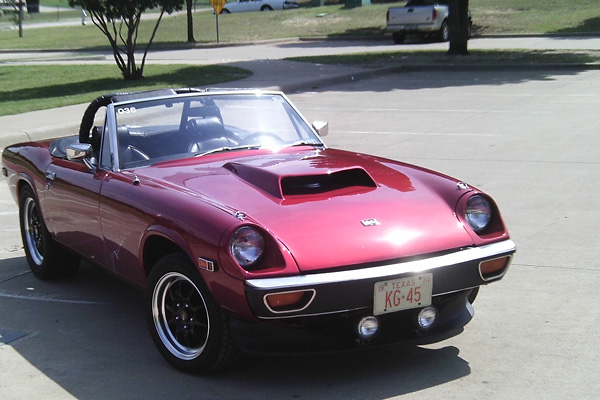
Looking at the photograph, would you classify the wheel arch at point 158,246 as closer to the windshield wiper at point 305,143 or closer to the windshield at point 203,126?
the windshield at point 203,126

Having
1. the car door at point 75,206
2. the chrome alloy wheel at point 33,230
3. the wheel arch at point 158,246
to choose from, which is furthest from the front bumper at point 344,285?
the chrome alloy wheel at point 33,230

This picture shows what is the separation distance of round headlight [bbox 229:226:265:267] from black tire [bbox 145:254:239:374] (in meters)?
0.29

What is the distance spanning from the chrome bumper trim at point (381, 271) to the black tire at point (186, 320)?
0.37m

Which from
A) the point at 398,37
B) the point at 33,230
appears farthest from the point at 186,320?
the point at 398,37

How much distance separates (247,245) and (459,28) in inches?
859

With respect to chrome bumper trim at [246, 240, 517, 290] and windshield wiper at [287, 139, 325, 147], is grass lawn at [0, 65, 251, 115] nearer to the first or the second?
windshield wiper at [287, 139, 325, 147]

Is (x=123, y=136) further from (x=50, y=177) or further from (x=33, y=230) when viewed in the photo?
(x=33, y=230)

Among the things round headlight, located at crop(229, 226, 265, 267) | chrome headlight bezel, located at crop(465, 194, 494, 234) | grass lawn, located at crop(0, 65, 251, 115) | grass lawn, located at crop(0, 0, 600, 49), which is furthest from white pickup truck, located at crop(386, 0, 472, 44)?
round headlight, located at crop(229, 226, 265, 267)

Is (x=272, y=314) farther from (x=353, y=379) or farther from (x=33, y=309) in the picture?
(x=33, y=309)

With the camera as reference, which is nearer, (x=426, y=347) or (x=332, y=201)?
(x=332, y=201)

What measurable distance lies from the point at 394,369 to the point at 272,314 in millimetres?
859

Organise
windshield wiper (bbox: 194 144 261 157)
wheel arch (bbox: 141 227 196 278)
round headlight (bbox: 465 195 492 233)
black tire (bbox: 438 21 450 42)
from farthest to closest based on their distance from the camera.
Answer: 1. black tire (bbox: 438 21 450 42)
2. windshield wiper (bbox: 194 144 261 157)
3. round headlight (bbox: 465 195 492 233)
4. wheel arch (bbox: 141 227 196 278)

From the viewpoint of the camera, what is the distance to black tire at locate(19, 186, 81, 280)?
19.6ft

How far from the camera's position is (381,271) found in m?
3.99
